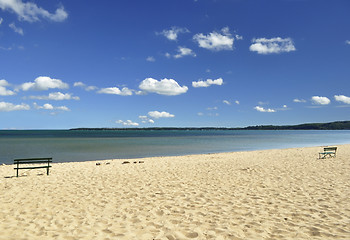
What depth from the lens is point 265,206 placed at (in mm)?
7426

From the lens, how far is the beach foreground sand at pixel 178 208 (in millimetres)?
5625

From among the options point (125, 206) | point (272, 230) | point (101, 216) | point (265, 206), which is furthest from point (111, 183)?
point (272, 230)

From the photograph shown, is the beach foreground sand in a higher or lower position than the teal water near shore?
higher

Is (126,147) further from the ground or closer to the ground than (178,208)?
closer to the ground

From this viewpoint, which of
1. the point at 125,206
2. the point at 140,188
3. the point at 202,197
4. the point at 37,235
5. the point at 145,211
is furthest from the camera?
the point at 140,188

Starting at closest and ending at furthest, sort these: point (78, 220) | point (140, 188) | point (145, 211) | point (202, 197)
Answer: point (78, 220) → point (145, 211) → point (202, 197) → point (140, 188)

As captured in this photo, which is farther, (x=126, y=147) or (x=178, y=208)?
(x=126, y=147)

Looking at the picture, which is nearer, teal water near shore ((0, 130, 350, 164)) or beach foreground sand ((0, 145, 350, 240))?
beach foreground sand ((0, 145, 350, 240))

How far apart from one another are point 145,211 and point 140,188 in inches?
116

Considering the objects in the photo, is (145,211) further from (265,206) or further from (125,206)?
(265,206)

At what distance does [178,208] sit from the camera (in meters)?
7.32

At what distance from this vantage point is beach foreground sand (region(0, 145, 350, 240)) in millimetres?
5625

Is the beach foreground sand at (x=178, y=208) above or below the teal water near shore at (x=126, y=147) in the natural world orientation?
above

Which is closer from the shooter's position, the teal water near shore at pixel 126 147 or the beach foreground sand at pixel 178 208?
the beach foreground sand at pixel 178 208
